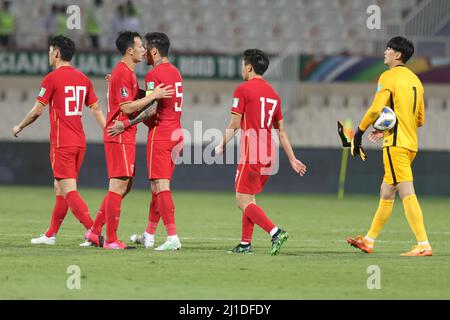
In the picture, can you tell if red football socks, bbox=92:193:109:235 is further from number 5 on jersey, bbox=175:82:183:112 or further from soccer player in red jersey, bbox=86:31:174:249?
number 5 on jersey, bbox=175:82:183:112

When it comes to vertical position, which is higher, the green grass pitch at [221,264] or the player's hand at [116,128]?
the player's hand at [116,128]

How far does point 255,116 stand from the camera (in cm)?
1055

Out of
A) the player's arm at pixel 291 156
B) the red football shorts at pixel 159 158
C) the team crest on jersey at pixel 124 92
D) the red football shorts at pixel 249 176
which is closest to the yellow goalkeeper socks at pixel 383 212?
the player's arm at pixel 291 156

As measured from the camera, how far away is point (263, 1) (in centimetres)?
2944

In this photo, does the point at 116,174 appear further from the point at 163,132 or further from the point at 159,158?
the point at 163,132

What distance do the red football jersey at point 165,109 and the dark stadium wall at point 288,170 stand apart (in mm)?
12895

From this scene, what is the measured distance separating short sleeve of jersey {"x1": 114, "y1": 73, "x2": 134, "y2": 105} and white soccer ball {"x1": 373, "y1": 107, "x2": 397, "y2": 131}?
2542 millimetres

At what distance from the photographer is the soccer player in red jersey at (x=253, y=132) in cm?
1050

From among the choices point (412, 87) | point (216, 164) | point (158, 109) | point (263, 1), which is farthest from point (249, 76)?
point (263, 1)

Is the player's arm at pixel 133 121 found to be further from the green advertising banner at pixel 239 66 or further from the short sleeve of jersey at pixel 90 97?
the green advertising banner at pixel 239 66

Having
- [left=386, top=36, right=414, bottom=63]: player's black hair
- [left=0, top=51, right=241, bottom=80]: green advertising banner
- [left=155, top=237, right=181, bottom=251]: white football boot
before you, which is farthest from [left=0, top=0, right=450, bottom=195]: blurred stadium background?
[left=155, top=237, right=181, bottom=251]: white football boot

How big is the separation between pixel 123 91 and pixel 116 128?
1.27ft

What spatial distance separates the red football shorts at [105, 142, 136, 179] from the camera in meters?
10.7
